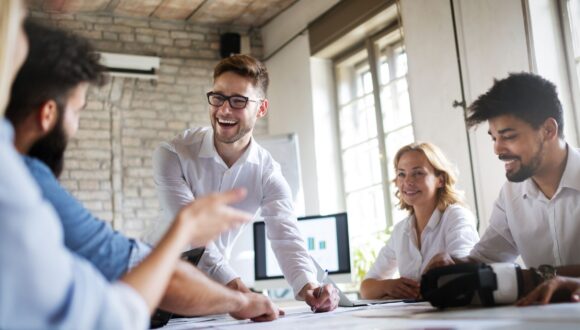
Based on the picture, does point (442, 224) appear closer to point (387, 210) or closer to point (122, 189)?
point (387, 210)

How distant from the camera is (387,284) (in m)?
2.72

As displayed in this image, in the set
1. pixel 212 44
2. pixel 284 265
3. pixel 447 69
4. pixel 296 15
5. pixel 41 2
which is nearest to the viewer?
pixel 284 265

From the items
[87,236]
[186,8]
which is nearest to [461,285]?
[87,236]

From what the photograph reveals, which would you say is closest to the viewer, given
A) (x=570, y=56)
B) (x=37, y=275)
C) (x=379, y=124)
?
(x=37, y=275)

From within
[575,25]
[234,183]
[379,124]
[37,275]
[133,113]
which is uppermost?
[133,113]

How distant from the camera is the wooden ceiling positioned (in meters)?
5.77

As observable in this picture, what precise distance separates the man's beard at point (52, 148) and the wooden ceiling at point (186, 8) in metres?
4.95

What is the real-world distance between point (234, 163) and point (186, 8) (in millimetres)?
3743

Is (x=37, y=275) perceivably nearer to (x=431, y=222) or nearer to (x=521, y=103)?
(x=521, y=103)

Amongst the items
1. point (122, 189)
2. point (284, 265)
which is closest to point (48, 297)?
point (284, 265)

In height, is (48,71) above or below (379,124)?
below

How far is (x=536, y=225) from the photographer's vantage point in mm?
2238

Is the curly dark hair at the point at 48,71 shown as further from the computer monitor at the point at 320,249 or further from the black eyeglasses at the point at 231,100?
the computer monitor at the point at 320,249

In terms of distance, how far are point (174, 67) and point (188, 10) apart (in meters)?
0.56
